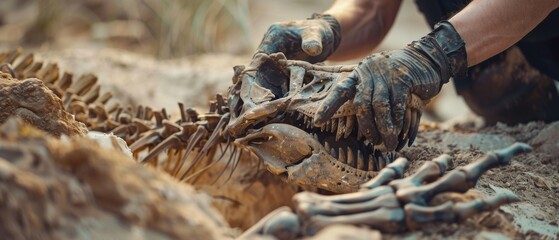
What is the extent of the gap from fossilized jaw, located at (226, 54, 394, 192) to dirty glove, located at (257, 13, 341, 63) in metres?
0.25

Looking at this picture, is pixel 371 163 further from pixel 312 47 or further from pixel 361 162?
pixel 312 47

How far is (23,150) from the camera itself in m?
1.44

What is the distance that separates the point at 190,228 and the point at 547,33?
2.18m

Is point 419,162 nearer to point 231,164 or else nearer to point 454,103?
point 231,164

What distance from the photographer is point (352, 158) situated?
7.82 feet

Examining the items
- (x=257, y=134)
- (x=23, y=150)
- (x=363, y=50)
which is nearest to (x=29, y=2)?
(x=363, y=50)

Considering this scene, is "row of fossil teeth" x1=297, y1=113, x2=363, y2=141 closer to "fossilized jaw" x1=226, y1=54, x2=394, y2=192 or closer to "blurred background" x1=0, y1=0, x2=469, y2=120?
"fossilized jaw" x1=226, y1=54, x2=394, y2=192

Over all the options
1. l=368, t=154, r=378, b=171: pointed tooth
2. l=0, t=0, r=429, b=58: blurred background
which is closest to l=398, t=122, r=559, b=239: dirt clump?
l=368, t=154, r=378, b=171: pointed tooth

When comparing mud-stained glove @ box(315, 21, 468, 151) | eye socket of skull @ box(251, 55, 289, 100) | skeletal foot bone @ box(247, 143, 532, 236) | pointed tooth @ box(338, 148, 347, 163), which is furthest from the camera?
eye socket of skull @ box(251, 55, 289, 100)

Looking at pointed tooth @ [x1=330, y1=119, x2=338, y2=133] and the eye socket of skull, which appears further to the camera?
the eye socket of skull

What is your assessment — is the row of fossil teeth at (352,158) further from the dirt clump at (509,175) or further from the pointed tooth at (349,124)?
the dirt clump at (509,175)

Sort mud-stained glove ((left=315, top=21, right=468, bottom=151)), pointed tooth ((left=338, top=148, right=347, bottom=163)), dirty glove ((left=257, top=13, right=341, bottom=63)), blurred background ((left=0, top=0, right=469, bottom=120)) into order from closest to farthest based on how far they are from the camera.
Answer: mud-stained glove ((left=315, top=21, right=468, bottom=151)), pointed tooth ((left=338, top=148, right=347, bottom=163)), dirty glove ((left=257, top=13, right=341, bottom=63)), blurred background ((left=0, top=0, right=469, bottom=120))

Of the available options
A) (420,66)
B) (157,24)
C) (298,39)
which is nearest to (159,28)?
(157,24)

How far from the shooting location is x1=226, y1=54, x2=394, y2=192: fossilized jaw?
2.34 m
